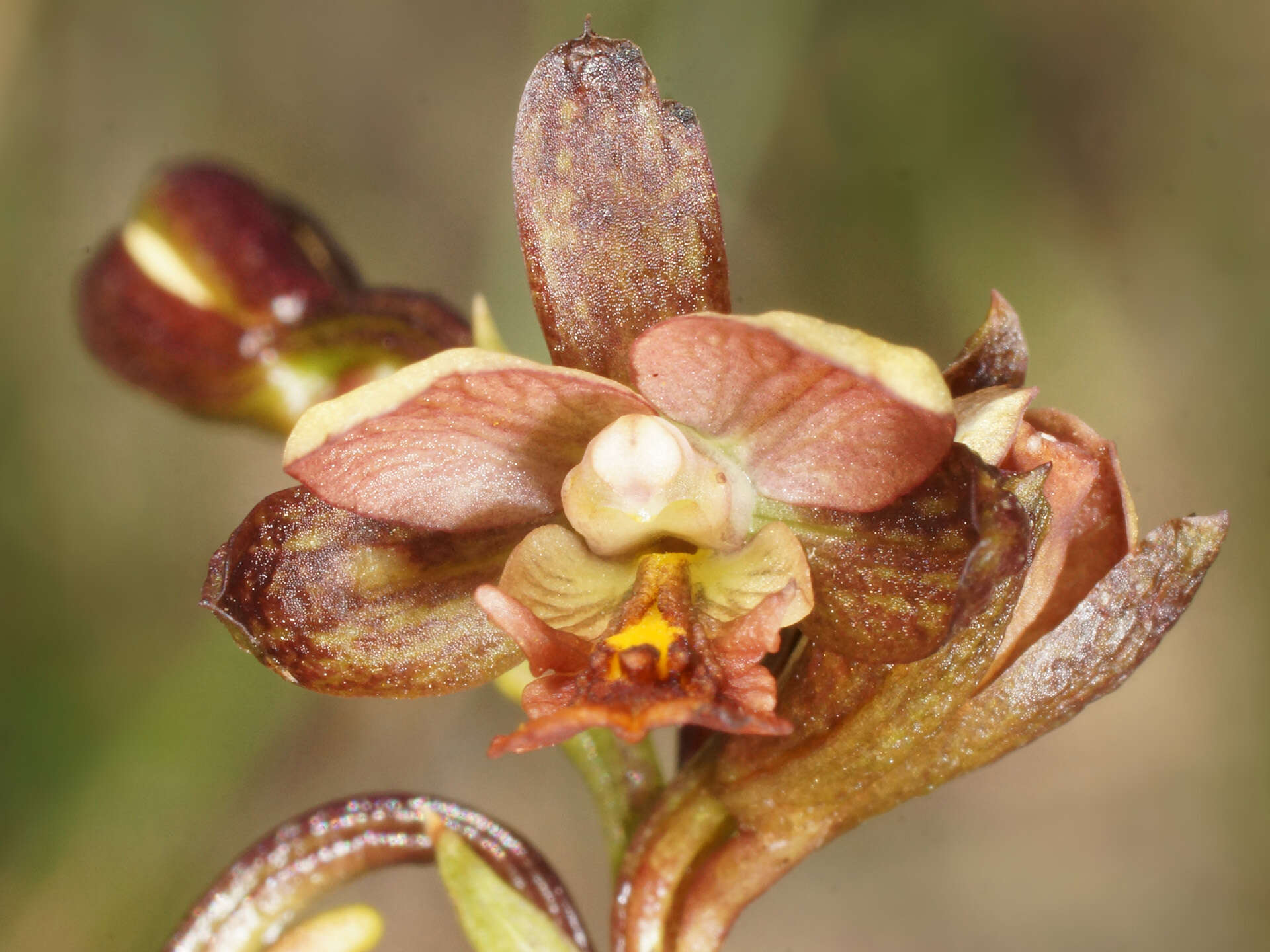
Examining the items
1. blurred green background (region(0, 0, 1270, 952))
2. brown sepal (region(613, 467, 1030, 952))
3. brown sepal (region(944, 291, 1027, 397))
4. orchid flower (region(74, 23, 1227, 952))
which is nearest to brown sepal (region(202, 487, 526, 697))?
orchid flower (region(74, 23, 1227, 952))

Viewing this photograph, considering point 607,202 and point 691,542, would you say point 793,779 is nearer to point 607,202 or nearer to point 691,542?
point 691,542

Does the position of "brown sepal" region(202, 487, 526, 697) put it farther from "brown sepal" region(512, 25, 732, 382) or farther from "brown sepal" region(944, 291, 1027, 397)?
"brown sepal" region(944, 291, 1027, 397)

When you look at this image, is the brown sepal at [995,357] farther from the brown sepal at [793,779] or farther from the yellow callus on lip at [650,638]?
the yellow callus on lip at [650,638]

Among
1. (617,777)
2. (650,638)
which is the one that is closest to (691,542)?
(650,638)

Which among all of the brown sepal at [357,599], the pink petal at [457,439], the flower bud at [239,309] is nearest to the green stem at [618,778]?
the brown sepal at [357,599]

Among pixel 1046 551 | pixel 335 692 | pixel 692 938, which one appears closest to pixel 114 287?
pixel 335 692

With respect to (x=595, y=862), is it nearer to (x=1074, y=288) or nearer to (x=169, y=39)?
(x=1074, y=288)
